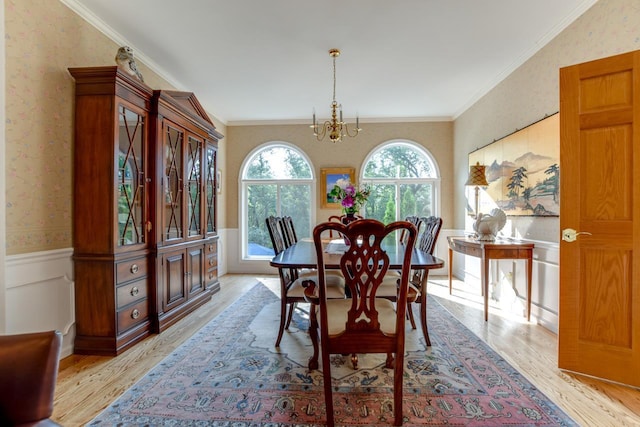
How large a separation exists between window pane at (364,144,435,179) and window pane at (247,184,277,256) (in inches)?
68.3

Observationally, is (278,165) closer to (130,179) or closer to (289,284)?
(130,179)

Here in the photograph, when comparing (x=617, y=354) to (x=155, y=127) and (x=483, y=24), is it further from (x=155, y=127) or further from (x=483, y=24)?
(x=155, y=127)

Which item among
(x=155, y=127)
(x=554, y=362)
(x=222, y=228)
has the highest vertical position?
(x=155, y=127)

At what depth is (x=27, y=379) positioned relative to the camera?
37.8 inches

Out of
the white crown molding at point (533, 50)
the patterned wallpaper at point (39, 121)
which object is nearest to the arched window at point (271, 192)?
the white crown molding at point (533, 50)

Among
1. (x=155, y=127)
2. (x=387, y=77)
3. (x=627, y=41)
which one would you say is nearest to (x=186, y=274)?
(x=155, y=127)

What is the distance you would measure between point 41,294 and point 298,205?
3.84 meters

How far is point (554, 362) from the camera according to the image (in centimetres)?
225

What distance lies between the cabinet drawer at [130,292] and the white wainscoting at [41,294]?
1.07ft

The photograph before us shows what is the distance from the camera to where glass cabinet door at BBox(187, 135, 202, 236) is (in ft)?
11.4

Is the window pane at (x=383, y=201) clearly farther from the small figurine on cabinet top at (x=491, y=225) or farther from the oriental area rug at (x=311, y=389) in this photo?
the oriental area rug at (x=311, y=389)

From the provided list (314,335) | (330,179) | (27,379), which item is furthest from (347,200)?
(330,179)

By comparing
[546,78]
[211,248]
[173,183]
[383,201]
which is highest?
[546,78]

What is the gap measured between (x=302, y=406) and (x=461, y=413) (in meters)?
0.85
